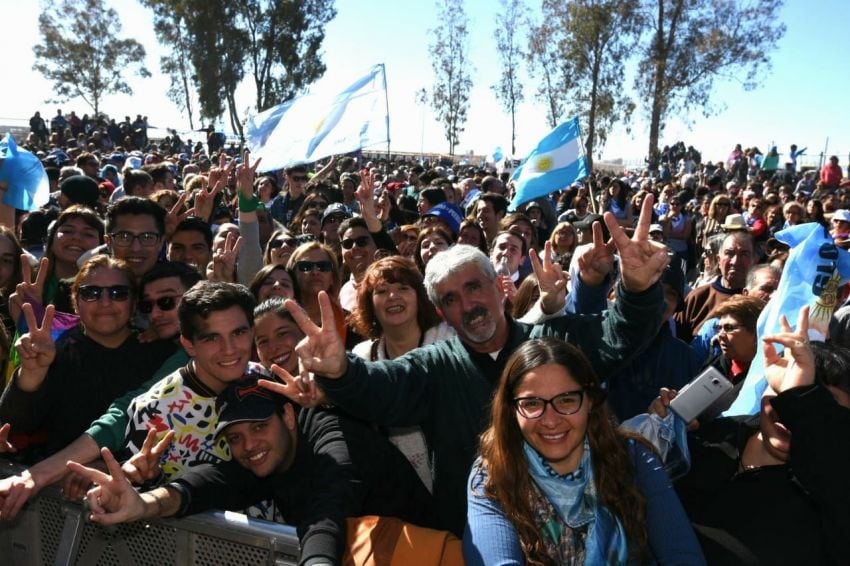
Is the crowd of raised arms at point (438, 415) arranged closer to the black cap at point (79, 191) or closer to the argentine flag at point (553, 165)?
the black cap at point (79, 191)

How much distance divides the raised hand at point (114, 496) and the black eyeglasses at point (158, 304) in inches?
53.0

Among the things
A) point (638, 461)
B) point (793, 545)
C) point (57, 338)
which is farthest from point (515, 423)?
point (57, 338)

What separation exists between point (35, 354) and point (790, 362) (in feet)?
9.17

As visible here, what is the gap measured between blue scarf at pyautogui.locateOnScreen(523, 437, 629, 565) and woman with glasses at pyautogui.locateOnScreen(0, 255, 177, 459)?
1.85m

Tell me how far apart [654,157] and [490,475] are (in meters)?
33.0

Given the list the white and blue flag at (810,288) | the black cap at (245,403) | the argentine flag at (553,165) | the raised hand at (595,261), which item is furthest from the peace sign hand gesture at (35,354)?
the argentine flag at (553,165)

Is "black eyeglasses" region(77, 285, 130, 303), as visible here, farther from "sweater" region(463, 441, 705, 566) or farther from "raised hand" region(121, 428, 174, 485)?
"sweater" region(463, 441, 705, 566)

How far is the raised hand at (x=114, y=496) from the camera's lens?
235 cm

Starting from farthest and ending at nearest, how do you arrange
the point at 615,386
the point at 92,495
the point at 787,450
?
the point at 615,386 < the point at 787,450 < the point at 92,495

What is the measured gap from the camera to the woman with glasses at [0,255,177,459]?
303 cm

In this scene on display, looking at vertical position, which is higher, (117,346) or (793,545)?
(117,346)

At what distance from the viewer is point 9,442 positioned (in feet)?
10.3

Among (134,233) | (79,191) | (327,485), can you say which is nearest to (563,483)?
(327,485)

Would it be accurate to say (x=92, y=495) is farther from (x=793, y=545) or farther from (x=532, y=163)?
(x=532, y=163)
